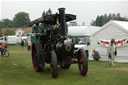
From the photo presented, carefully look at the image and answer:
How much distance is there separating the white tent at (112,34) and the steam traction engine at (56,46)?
18.7 feet

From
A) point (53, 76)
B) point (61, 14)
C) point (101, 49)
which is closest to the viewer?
point (53, 76)

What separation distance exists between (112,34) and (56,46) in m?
7.64

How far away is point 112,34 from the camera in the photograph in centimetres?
1579

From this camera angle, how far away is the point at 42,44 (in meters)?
10.7

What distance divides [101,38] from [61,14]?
7.92 meters

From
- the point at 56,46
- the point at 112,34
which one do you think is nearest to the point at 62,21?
the point at 56,46

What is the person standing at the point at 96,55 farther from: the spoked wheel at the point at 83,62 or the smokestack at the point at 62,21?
the smokestack at the point at 62,21

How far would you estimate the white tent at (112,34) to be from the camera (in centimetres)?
1499

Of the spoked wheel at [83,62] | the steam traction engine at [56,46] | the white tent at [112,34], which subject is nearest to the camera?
the spoked wheel at [83,62]

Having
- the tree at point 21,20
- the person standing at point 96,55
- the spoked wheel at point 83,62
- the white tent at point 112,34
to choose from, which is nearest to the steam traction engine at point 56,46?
the spoked wheel at point 83,62

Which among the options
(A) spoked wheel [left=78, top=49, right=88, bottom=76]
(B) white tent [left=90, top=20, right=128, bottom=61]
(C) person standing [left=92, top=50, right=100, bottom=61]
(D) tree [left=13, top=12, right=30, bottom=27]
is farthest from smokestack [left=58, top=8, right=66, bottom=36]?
(D) tree [left=13, top=12, right=30, bottom=27]

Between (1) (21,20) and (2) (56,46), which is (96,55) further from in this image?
(1) (21,20)

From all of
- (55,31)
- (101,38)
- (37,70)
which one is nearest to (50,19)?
(55,31)

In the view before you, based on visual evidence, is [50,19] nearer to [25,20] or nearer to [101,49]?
[101,49]
